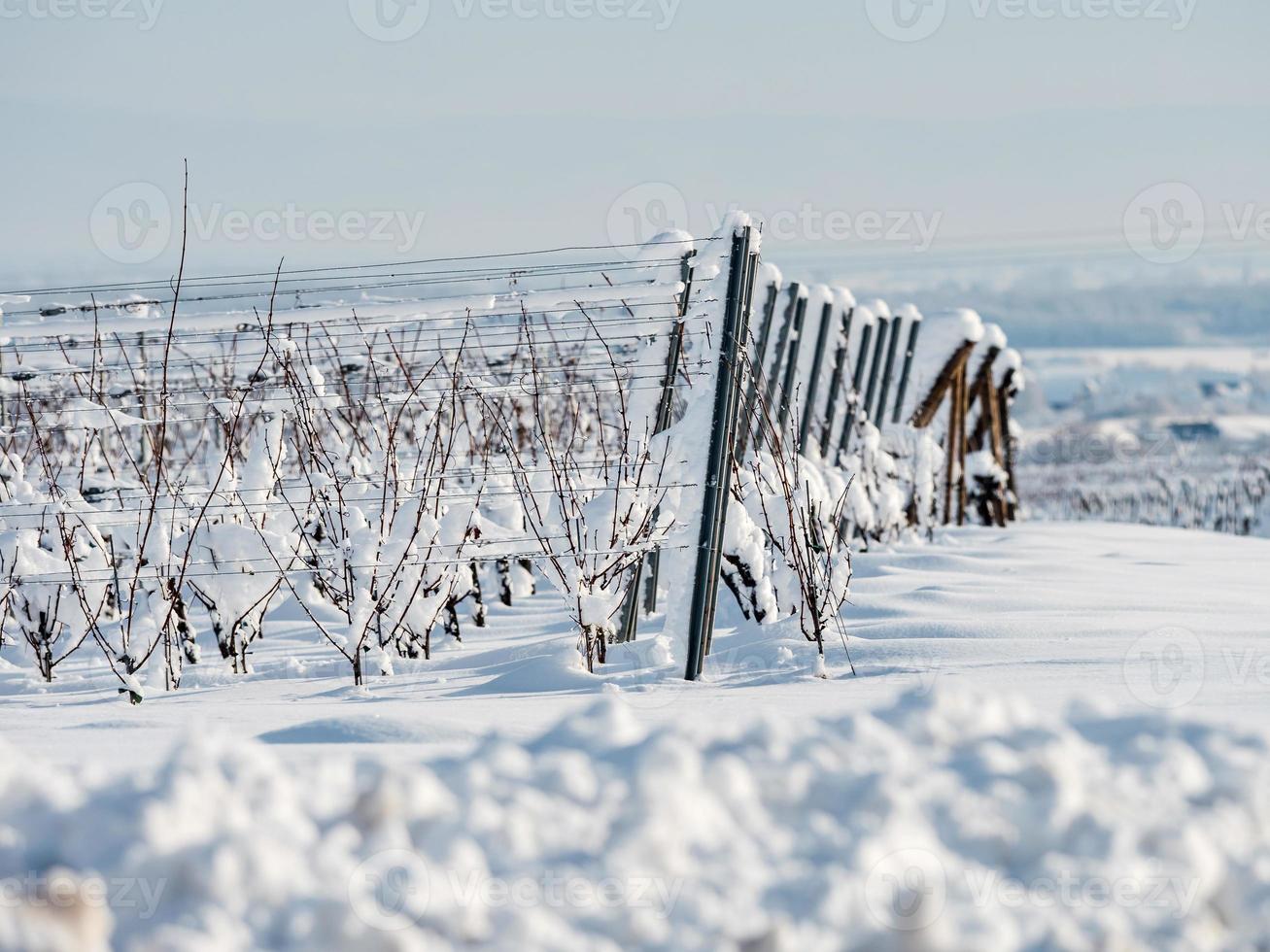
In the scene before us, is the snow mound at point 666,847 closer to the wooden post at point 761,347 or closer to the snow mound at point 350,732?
the snow mound at point 350,732

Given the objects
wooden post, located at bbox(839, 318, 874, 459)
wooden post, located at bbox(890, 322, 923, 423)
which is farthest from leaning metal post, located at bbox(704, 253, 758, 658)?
wooden post, located at bbox(890, 322, 923, 423)

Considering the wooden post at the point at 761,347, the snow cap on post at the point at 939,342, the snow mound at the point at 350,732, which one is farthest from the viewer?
the snow cap on post at the point at 939,342

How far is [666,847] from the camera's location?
6.29ft

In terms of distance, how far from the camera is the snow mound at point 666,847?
1810 millimetres

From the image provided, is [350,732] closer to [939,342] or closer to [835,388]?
[835,388]

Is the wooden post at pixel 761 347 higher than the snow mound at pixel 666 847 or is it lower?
higher

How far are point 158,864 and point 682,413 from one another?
10.7ft

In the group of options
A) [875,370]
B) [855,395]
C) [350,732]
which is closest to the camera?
[350,732]

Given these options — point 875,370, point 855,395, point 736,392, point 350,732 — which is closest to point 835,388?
point 855,395

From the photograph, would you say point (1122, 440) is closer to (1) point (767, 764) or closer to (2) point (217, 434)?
(2) point (217, 434)

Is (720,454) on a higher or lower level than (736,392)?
lower

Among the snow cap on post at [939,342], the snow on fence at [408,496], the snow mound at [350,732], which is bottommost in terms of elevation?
the snow mound at [350,732]

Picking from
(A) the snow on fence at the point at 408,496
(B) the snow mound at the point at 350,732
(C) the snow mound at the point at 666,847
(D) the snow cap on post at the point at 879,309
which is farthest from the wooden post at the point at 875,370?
(C) the snow mound at the point at 666,847

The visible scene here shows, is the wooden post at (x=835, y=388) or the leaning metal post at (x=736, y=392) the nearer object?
the leaning metal post at (x=736, y=392)
